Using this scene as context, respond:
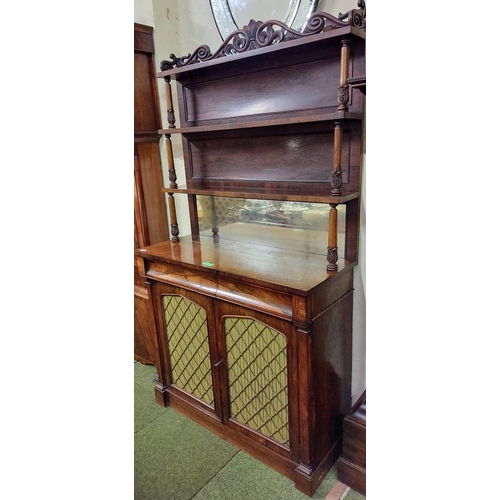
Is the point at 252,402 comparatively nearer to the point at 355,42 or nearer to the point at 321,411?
the point at 321,411

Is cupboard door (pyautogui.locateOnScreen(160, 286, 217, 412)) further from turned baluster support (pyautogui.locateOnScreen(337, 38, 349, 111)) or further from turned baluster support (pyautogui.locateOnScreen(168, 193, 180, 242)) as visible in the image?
turned baluster support (pyautogui.locateOnScreen(337, 38, 349, 111))

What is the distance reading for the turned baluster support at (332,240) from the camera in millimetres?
1411

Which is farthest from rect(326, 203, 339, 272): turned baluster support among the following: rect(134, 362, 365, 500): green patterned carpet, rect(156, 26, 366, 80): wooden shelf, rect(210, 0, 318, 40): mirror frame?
rect(134, 362, 365, 500): green patterned carpet

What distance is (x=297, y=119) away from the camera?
1396mm

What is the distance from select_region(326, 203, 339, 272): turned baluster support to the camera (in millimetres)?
1411

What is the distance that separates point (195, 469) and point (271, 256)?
109cm

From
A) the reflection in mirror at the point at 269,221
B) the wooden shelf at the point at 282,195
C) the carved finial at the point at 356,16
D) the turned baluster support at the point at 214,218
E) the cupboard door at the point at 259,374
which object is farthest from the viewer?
the turned baluster support at the point at 214,218

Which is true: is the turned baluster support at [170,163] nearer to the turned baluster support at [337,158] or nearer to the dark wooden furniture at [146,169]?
the dark wooden furniture at [146,169]

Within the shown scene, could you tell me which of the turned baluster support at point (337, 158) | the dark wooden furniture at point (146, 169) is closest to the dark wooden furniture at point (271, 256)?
the turned baluster support at point (337, 158)

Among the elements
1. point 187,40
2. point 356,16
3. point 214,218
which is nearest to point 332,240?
point 356,16

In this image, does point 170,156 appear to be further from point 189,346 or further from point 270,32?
point 189,346

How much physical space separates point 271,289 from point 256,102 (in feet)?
2.93
